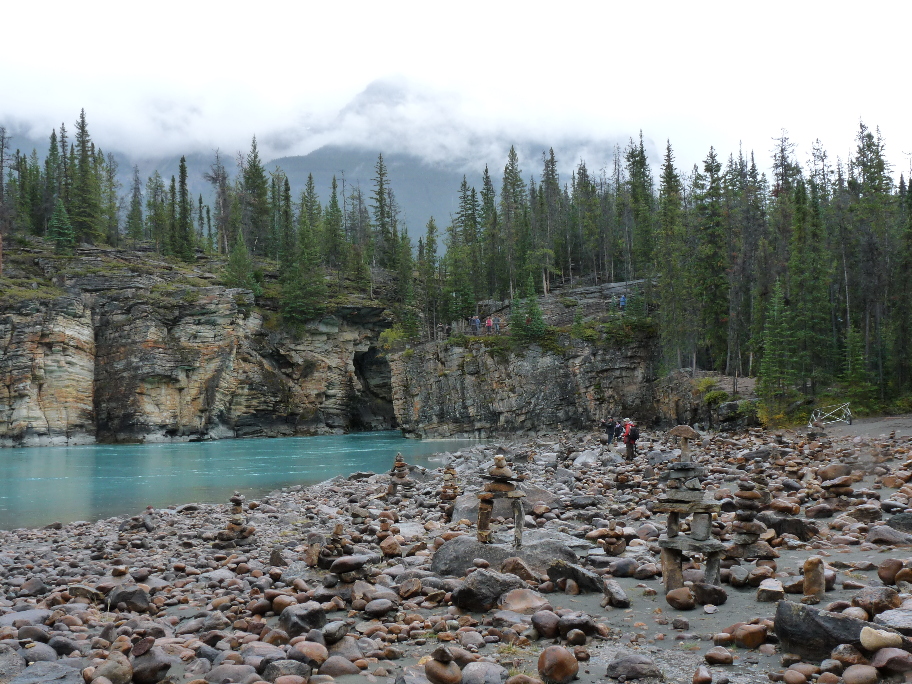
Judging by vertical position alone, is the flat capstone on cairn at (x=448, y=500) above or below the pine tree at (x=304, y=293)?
below

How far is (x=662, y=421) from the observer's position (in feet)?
173

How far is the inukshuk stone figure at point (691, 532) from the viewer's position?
6.63 m

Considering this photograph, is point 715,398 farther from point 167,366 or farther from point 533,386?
point 167,366

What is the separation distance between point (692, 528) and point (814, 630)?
2.04m

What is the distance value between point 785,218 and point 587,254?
1414 inches

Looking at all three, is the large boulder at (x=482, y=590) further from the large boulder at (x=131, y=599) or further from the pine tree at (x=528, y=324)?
the pine tree at (x=528, y=324)

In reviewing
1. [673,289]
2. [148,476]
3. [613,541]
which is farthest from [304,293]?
[613,541]

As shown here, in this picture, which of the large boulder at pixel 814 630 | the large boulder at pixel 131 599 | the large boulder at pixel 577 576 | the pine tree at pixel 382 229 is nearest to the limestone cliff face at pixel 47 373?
the pine tree at pixel 382 229

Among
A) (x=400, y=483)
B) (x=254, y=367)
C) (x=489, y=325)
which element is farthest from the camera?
(x=254, y=367)

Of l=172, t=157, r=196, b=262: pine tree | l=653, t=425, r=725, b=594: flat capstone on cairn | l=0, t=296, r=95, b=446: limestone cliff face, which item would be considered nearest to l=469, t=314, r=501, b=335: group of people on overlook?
l=0, t=296, r=95, b=446: limestone cliff face

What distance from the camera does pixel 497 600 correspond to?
6840mm

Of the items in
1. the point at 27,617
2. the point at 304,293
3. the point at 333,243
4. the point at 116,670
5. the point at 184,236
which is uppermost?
the point at 184,236

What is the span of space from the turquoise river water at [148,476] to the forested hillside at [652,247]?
2570cm

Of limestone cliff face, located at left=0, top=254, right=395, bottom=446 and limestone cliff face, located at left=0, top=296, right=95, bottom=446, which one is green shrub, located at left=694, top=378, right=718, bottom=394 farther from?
limestone cliff face, located at left=0, top=296, right=95, bottom=446
